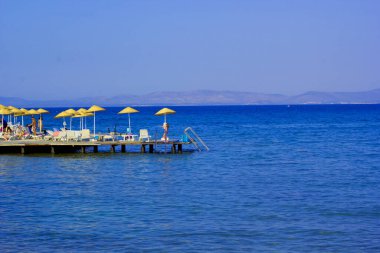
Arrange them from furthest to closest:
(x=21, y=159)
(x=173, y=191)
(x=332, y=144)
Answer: (x=332, y=144)
(x=21, y=159)
(x=173, y=191)

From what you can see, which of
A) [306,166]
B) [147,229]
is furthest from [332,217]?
[306,166]

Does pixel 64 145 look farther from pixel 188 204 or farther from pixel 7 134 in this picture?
pixel 188 204

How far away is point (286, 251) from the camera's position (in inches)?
717

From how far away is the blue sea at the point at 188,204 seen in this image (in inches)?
760

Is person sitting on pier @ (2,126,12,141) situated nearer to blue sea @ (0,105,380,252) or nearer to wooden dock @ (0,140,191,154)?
wooden dock @ (0,140,191,154)

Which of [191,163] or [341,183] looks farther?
[191,163]

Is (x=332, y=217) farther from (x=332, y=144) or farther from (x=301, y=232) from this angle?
(x=332, y=144)

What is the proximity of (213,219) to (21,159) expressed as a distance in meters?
23.4

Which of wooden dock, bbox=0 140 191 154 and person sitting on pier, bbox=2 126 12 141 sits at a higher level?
person sitting on pier, bbox=2 126 12 141

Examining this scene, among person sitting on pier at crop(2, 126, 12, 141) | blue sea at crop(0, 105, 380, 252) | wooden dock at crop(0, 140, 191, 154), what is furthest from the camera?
person sitting on pier at crop(2, 126, 12, 141)

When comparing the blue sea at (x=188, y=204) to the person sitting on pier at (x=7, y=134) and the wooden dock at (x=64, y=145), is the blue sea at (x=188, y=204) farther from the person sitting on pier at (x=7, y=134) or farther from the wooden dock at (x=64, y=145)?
the person sitting on pier at (x=7, y=134)

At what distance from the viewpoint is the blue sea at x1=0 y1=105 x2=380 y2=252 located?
1931 centimetres

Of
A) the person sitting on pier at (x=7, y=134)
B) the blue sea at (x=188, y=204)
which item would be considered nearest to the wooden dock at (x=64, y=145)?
the blue sea at (x=188, y=204)

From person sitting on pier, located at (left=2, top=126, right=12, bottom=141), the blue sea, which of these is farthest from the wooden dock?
person sitting on pier, located at (left=2, top=126, right=12, bottom=141)
